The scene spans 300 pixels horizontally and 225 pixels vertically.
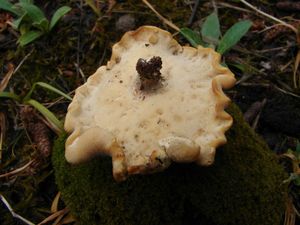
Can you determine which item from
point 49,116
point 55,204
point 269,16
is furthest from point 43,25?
point 269,16

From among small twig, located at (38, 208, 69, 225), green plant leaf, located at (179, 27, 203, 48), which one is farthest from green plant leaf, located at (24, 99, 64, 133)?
green plant leaf, located at (179, 27, 203, 48)

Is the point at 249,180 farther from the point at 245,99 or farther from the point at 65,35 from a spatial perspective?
the point at 65,35

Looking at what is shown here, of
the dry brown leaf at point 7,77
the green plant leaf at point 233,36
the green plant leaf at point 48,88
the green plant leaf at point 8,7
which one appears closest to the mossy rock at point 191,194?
the green plant leaf at point 48,88

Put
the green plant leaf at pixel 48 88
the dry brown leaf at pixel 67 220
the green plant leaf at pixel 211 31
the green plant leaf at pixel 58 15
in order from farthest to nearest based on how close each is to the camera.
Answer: the green plant leaf at pixel 58 15 → the green plant leaf at pixel 211 31 → the green plant leaf at pixel 48 88 → the dry brown leaf at pixel 67 220

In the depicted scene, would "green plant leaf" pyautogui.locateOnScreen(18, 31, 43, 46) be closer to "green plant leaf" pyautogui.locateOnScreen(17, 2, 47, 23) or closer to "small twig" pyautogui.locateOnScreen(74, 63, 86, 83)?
"green plant leaf" pyautogui.locateOnScreen(17, 2, 47, 23)

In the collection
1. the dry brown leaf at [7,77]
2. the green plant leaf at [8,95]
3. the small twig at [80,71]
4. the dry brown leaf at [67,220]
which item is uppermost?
the small twig at [80,71]

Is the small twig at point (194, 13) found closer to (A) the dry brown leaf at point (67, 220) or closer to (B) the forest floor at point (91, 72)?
(B) the forest floor at point (91, 72)

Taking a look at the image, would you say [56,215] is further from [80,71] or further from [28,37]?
[28,37]
